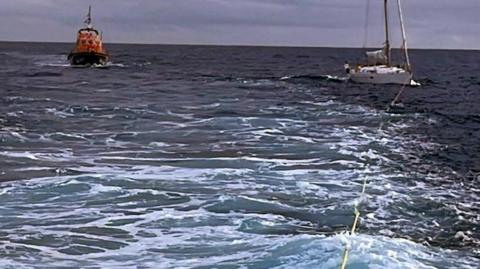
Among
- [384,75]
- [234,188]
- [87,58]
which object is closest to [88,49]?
[87,58]

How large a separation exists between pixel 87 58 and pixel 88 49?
1.23 meters

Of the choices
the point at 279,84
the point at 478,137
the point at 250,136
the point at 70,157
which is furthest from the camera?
the point at 279,84

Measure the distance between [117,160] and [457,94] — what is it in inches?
1512

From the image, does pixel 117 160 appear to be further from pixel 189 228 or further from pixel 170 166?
pixel 189 228

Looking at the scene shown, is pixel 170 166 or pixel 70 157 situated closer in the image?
pixel 170 166

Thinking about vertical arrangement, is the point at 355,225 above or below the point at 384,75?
below

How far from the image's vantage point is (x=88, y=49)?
80.4 metres

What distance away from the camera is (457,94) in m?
53.6

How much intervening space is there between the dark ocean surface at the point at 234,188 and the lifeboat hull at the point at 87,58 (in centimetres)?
4599

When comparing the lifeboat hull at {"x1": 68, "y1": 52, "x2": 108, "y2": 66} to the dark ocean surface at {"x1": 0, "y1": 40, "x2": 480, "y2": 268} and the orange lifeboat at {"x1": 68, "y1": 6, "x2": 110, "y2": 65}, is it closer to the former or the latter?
the orange lifeboat at {"x1": 68, "y1": 6, "x2": 110, "y2": 65}

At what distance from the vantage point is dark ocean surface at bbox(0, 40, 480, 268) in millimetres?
11609

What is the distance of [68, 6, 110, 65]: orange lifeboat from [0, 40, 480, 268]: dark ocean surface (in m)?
43.7

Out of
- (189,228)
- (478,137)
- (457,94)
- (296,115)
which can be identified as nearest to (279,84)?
(457,94)

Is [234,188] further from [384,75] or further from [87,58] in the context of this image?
[87,58]
